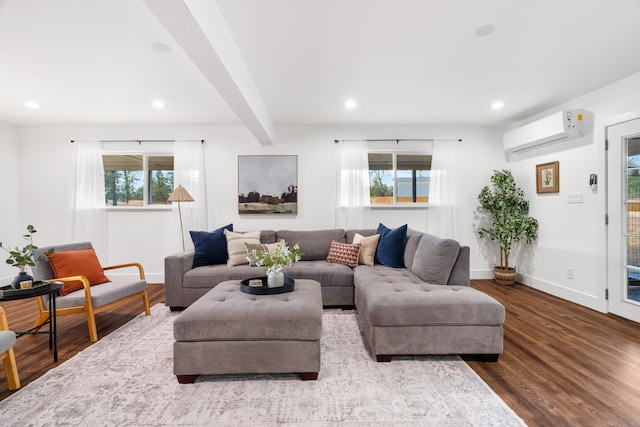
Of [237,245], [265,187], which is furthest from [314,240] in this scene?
[265,187]

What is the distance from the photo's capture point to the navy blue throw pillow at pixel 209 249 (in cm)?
353

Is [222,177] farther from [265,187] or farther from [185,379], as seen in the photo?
[185,379]

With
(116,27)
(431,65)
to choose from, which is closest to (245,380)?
(116,27)

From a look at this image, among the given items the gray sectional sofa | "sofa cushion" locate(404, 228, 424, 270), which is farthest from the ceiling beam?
"sofa cushion" locate(404, 228, 424, 270)

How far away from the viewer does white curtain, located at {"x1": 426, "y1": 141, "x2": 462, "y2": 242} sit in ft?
14.8

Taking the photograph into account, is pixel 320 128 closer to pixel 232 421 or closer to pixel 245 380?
pixel 245 380

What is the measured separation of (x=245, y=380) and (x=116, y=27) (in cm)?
261

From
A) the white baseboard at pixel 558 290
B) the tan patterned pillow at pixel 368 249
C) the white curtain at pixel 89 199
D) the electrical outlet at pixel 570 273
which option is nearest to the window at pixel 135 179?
the white curtain at pixel 89 199

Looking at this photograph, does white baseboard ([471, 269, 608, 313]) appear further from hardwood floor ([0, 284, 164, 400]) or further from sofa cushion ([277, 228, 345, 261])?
hardwood floor ([0, 284, 164, 400])

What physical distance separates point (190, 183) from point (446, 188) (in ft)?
13.0

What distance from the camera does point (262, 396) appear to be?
1757mm

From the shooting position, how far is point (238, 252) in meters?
3.57

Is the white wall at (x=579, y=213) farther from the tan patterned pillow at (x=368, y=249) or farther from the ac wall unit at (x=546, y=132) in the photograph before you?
the tan patterned pillow at (x=368, y=249)

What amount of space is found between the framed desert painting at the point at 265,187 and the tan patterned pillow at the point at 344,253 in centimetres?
111
